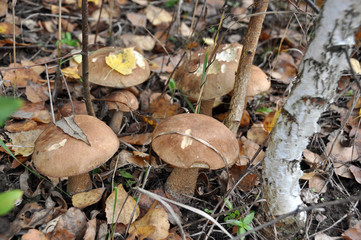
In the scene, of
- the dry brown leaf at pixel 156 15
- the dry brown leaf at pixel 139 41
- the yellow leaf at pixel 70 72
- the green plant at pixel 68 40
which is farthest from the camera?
the dry brown leaf at pixel 156 15

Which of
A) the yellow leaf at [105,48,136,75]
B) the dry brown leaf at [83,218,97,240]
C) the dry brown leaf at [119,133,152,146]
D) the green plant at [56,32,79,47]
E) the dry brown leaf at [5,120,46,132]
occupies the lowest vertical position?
the dry brown leaf at [83,218,97,240]

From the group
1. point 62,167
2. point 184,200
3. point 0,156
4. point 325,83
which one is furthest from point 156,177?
point 325,83

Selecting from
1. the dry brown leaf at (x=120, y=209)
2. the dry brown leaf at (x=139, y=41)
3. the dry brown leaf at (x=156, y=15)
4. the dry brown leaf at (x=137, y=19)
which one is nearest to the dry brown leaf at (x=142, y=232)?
the dry brown leaf at (x=120, y=209)

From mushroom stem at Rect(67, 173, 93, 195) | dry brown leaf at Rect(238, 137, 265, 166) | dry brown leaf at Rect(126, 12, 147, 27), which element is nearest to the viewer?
mushroom stem at Rect(67, 173, 93, 195)

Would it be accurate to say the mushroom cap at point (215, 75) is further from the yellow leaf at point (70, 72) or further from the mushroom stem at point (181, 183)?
the yellow leaf at point (70, 72)

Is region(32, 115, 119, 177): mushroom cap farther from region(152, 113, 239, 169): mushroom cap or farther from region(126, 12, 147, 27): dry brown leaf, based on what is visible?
region(126, 12, 147, 27): dry brown leaf

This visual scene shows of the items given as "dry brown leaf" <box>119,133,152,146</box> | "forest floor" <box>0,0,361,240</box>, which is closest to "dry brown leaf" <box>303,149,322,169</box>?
"forest floor" <box>0,0,361,240</box>
